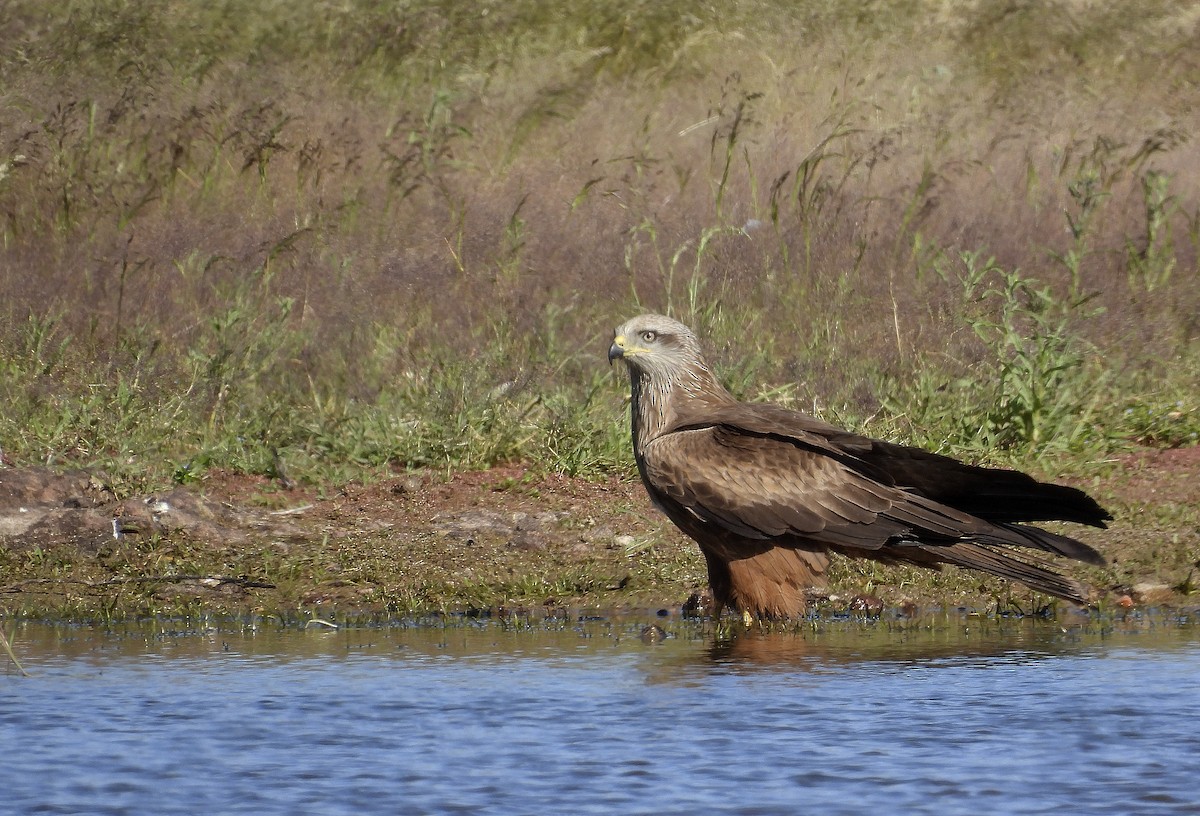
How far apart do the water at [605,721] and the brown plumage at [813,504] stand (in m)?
0.28

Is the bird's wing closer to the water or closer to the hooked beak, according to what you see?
the water

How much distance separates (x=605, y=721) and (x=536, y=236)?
20.6 feet

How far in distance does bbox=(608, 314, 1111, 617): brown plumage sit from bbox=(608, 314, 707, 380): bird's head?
0.36 m

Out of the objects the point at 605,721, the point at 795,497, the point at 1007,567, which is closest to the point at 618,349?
the point at 795,497

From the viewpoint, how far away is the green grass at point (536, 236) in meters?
8.84

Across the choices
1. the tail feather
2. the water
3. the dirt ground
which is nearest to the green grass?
the dirt ground

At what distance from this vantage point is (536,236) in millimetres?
11062

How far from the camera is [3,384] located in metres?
9.09

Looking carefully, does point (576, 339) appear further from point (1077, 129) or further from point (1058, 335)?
point (1077, 129)

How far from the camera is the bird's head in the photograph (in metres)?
7.15

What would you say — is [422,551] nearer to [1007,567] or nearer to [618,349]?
[618,349]

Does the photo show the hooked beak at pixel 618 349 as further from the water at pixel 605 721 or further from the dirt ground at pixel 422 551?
the water at pixel 605 721

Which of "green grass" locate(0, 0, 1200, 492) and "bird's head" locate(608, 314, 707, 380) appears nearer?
"bird's head" locate(608, 314, 707, 380)

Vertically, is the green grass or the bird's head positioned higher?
the green grass
